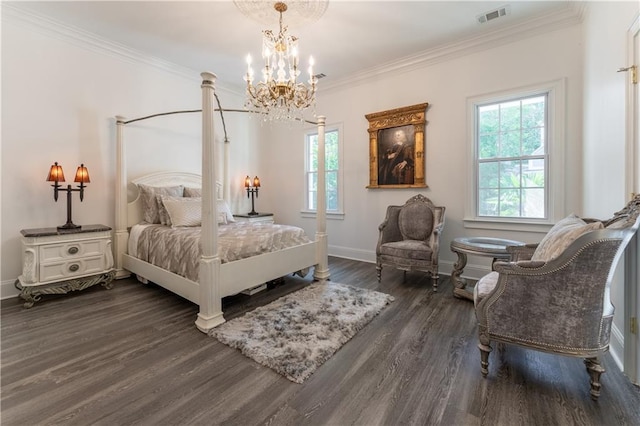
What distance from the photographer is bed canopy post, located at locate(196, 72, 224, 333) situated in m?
2.45

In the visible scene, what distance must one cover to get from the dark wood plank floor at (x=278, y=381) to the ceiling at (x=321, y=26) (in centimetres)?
325

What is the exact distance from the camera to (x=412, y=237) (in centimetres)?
397

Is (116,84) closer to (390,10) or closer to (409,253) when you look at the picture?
(390,10)

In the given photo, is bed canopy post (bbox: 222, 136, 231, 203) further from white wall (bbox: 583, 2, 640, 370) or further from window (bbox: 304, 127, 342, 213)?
white wall (bbox: 583, 2, 640, 370)

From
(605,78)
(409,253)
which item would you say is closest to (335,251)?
(409,253)

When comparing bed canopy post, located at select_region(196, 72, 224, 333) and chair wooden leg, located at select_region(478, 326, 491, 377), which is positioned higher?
bed canopy post, located at select_region(196, 72, 224, 333)

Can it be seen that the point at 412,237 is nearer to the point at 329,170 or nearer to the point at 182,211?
the point at 329,170

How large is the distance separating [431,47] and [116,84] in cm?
441

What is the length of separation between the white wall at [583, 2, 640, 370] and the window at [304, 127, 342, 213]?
10.7 ft

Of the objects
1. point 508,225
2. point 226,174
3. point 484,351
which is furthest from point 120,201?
point 508,225

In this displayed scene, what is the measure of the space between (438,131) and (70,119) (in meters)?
4.87

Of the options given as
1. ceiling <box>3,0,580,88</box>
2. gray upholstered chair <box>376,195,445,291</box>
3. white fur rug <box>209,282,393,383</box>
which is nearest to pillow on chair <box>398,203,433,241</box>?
gray upholstered chair <box>376,195,445,291</box>

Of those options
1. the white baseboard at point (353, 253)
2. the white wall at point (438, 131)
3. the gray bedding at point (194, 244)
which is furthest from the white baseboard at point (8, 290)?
the white baseboard at point (353, 253)

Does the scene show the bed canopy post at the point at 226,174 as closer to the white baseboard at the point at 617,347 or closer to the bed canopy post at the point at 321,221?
the bed canopy post at the point at 321,221
